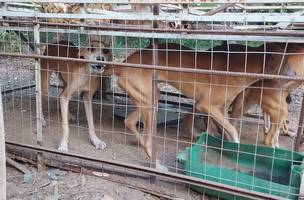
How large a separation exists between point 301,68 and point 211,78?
0.96 metres

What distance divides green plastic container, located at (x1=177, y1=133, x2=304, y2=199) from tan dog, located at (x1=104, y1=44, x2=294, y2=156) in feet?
0.94

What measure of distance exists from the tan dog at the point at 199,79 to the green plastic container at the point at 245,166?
0.94 feet

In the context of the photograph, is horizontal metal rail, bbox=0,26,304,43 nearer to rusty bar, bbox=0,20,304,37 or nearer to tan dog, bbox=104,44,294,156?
rusty bar, bbox=0,20,304,37

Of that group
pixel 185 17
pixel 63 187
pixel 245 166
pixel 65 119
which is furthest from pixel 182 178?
pixel 65 119

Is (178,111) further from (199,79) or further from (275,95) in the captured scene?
(275,95)

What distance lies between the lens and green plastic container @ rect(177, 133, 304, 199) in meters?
3.43

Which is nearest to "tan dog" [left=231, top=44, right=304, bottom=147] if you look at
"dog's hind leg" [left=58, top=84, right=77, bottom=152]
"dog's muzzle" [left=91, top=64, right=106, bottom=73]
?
"dog's muzzle" [left=91, top=64, right=106, bottom=73]

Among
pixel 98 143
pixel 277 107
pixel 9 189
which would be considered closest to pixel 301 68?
pixel 277 107

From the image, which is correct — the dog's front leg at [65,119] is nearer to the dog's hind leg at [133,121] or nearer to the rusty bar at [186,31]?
the dog's hind leg at [133,121]

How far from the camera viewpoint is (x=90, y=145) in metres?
4.85

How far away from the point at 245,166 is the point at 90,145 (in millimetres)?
1899

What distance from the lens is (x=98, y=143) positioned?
4.81m

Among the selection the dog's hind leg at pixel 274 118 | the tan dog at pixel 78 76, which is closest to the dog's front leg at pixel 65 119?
the tan dog at pixel 78 76

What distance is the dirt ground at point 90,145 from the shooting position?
3.81 m
